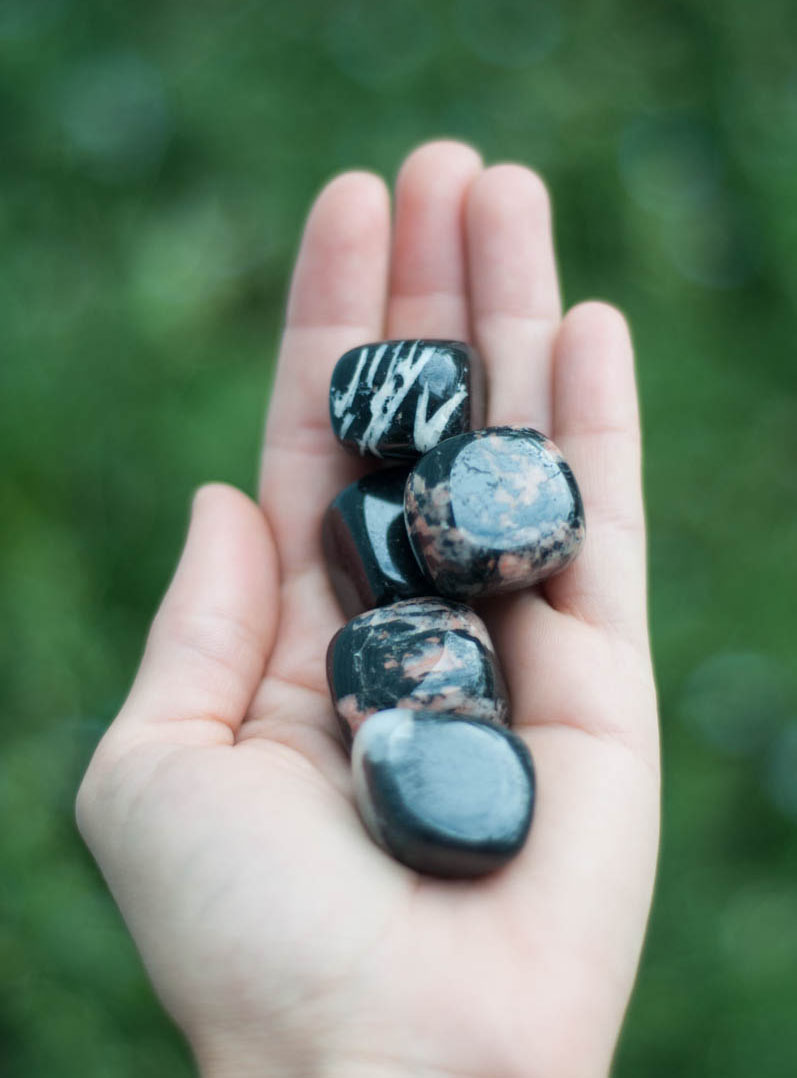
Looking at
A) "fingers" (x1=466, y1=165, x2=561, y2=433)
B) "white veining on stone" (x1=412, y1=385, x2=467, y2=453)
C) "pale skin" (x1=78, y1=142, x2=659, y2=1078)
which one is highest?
"fingers" (x1=466, y1=165, x2=561, y2=433)

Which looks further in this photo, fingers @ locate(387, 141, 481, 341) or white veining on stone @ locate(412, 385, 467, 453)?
fingers @ locate(387, 141, 481, 341)

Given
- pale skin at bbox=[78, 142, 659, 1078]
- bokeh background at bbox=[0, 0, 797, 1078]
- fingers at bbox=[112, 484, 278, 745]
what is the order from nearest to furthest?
pale skin at bbox=[78, 142, 659, 1078], fingers at bbox=[112, 484, 278, 745], bokeh background at bbox=[0, 0, 797, 1078]

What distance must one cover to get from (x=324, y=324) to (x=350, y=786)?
0.91 meters

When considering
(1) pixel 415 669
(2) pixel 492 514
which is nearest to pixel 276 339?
(2) pixel 492 514

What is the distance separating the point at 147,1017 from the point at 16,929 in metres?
0.29

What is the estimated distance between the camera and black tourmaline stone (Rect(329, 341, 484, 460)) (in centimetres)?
172

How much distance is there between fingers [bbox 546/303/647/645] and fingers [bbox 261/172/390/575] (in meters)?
0.40

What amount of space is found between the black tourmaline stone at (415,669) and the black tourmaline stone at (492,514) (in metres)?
0.08

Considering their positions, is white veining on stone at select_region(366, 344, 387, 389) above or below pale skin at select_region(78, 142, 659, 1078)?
above

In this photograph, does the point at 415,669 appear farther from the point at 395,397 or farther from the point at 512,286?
the point at 512,286

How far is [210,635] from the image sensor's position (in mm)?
1519

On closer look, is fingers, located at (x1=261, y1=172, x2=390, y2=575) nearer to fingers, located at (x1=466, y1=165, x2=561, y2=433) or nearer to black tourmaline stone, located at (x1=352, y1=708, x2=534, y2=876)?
fingers, located at (x1=466, y1=165, x2=561, y2=433)

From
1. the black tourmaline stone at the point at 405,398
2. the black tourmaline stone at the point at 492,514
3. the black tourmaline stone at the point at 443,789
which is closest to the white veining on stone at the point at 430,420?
the black tourmaline stone at the point at 405,398

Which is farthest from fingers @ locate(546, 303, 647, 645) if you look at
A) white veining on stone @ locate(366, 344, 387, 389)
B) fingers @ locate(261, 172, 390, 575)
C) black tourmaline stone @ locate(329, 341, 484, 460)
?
fingers @ locate(261, 172, 390, 575)
